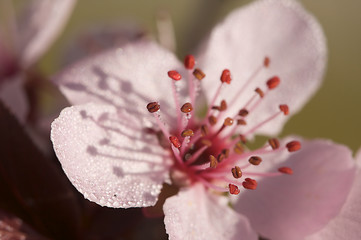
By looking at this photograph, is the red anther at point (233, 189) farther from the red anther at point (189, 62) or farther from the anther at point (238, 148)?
the red anther at point (189, 62)

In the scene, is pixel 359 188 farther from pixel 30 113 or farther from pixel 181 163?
pixel 30 113

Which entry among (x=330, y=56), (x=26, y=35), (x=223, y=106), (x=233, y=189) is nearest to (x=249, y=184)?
(x=233, y=189)

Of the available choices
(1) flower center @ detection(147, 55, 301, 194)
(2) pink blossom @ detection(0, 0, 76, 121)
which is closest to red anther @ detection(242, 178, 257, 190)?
(1) flower center @ detection(147, 55, 301, 194)

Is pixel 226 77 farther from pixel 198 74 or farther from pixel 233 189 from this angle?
pixel 233 189

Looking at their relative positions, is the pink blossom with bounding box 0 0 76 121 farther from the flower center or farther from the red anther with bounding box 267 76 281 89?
the red anther with bounding box 267 76 281 89

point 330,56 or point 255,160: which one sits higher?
point 255,160

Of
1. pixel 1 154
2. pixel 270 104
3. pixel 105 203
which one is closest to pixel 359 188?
pixel 270 104
